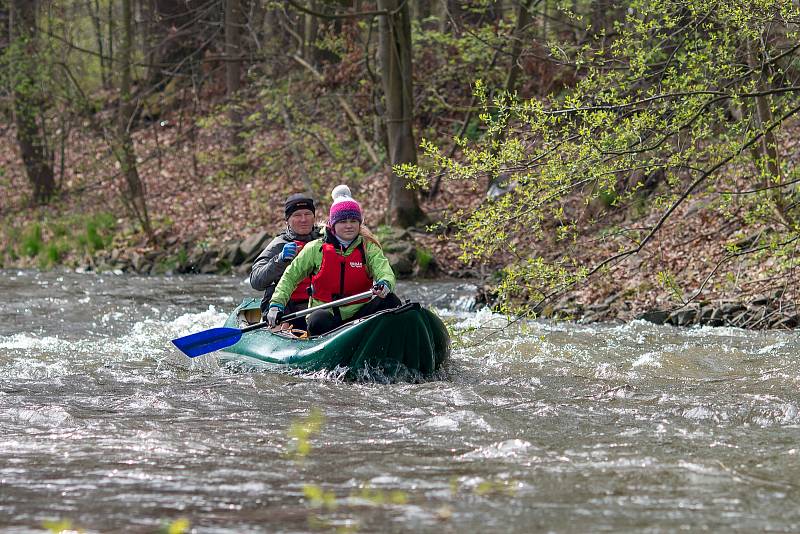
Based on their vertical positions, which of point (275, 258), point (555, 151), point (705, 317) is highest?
point (555, 151)

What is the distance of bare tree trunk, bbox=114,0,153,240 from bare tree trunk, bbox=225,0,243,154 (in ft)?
6.47

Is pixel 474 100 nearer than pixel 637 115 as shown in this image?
No

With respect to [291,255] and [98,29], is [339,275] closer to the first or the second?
[291,255]

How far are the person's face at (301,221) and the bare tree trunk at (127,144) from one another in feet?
36.6

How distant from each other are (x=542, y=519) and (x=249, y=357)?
473cm

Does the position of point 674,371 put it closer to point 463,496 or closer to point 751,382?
point 751,382

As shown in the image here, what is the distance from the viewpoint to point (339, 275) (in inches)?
308

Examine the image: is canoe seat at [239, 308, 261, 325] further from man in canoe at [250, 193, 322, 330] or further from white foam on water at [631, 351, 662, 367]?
white foam on water at [631, 351, 662, 367]

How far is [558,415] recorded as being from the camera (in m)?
5.94

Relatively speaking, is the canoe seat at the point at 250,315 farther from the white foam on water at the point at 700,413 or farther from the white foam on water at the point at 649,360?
the white foam on water at the point at 700,413

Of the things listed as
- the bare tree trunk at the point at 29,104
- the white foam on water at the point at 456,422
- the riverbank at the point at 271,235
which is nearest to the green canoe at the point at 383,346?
the white foam on water at the point at 456,422

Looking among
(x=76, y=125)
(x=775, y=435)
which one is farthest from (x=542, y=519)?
(x=76, y=125)

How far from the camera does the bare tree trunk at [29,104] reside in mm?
20344

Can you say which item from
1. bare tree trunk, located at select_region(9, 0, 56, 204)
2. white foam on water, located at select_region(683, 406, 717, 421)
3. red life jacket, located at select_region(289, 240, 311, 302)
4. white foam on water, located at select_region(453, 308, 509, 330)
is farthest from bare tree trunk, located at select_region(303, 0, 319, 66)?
white foam on water, located at select_region(683, 406, 717, 421)
